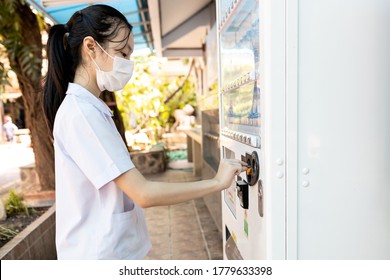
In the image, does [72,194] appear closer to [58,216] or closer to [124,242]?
[58,216]

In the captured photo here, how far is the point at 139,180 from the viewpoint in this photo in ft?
3.26

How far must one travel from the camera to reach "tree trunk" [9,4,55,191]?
12.2 feet

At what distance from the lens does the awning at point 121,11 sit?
2.74 metres

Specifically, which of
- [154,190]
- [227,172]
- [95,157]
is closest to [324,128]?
[227,172]

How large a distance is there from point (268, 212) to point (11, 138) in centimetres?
1785

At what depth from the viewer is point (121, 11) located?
354 centimetres

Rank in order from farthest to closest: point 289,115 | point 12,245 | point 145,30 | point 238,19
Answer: point 145,30 < point 12,245 < point 238,19 < point 289,115

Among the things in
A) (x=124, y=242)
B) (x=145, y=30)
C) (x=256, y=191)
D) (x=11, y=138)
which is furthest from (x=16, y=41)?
(x=11, y=138)

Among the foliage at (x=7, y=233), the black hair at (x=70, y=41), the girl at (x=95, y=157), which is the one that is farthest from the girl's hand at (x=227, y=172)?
the foliage at (x=7, y=233)

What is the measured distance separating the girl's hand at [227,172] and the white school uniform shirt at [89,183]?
31cm

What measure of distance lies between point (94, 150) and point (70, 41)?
46 centimetres

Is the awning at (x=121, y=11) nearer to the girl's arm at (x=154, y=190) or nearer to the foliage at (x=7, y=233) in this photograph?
the foliage at (x=7, y=233)

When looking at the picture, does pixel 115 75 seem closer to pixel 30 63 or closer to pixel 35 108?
pixel 30 63

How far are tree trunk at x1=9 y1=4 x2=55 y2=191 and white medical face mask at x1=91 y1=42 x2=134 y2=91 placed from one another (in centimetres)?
279
